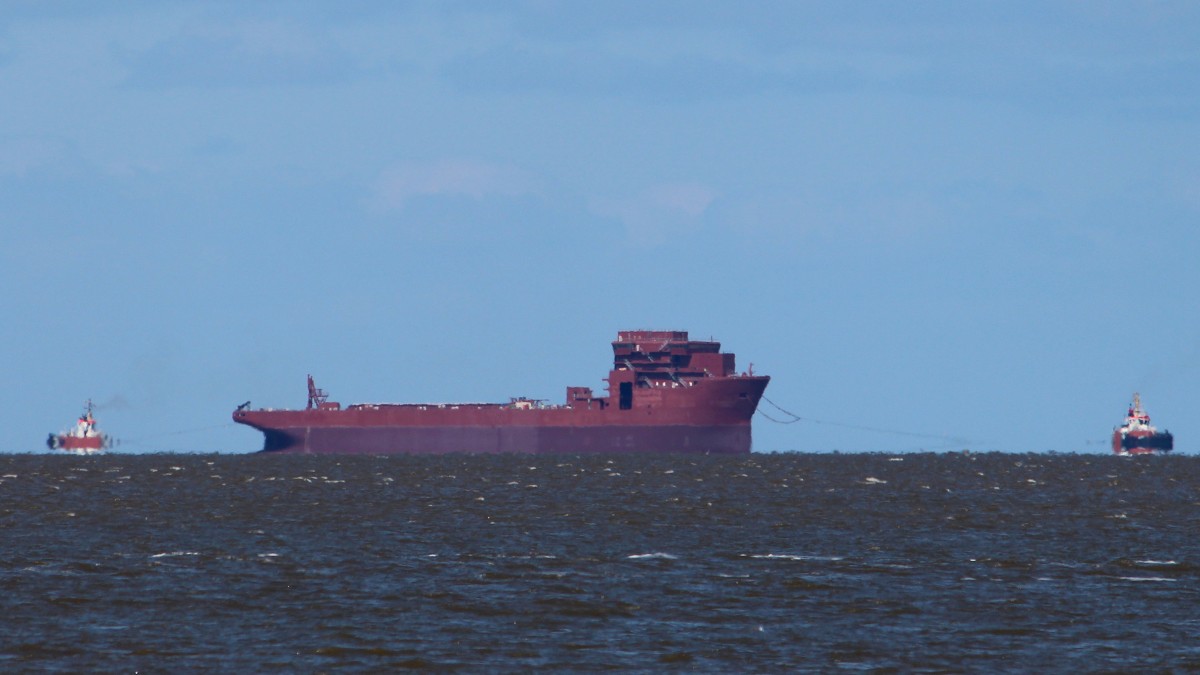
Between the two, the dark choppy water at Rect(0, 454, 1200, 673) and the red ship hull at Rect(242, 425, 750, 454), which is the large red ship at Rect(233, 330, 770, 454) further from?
the dark choppy water at Rect(0, 454, 1200, 673)

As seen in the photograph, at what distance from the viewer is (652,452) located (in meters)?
149

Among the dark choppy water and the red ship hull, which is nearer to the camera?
the dark choppy water

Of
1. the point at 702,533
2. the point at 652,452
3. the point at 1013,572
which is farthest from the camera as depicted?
the point at 652,452

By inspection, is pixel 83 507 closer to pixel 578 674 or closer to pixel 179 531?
pixel 179 531

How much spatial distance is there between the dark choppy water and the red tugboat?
133 m

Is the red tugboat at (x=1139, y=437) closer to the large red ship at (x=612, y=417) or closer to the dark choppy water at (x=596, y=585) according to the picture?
the large red ship at (x=612, y=417)

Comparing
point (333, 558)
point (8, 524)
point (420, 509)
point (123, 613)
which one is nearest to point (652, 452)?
point (420, 509)

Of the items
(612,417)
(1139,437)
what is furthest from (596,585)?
(1139,437)

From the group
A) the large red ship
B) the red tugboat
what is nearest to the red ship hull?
the large red ship

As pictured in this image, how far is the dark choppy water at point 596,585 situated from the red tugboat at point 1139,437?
133 meters

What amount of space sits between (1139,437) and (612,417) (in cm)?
7245

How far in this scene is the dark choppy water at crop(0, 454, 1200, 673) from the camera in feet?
82.4

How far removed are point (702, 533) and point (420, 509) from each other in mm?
13847

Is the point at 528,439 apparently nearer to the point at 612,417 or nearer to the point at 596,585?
the point at 612,417
